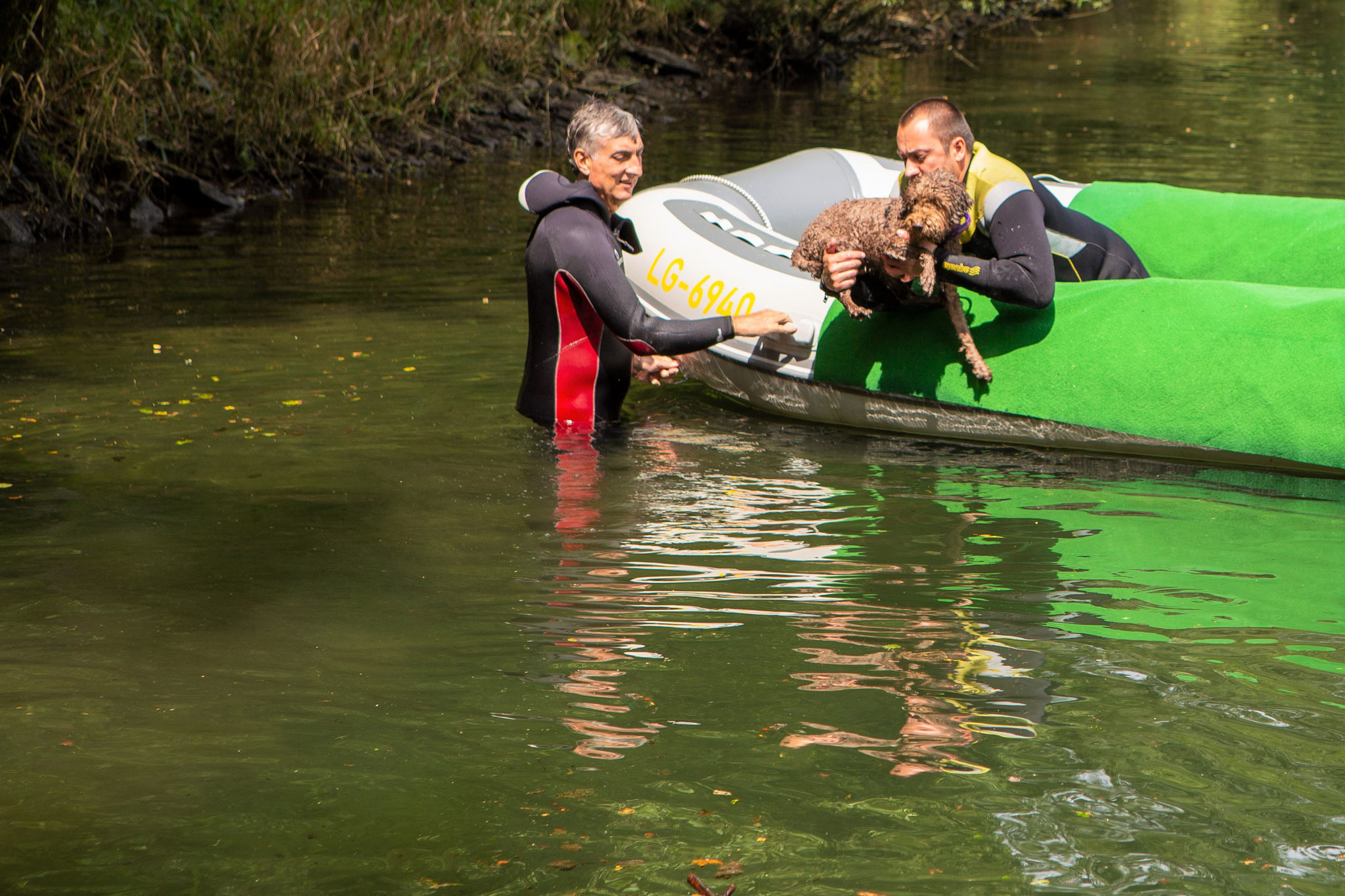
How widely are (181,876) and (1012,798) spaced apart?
1525 mm

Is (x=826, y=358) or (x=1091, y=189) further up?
(x=1091, y=189)

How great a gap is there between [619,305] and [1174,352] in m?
1.85

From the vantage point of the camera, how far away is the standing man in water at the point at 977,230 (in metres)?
4.55

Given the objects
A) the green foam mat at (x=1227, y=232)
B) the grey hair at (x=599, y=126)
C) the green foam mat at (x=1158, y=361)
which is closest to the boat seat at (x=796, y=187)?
the green foam mat at (x=1227, y=232)

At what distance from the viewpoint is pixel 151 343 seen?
6.74 meters

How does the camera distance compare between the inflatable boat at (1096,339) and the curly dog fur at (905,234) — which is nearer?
the curly dog fur at (905,234)

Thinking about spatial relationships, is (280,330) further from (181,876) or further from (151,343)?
(181,876)

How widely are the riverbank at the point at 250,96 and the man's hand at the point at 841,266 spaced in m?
6.16

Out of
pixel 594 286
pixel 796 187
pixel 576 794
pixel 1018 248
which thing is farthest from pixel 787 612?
pixel 796 187

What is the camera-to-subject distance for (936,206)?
14.4 ft

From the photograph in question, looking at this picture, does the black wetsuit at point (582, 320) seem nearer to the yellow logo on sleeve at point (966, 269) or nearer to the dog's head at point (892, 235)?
the dog's head at point (892, 235)

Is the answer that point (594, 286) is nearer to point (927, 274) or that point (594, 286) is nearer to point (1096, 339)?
point (927, 274)

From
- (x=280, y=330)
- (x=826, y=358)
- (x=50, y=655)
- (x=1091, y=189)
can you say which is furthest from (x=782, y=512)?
(x=280, y=330)

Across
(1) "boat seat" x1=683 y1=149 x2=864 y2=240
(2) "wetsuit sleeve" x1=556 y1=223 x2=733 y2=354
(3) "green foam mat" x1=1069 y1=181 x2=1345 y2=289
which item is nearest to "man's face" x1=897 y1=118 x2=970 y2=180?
(2) "wetsuit sleeve" x1=556 y1=223 x2=733 y2=354
